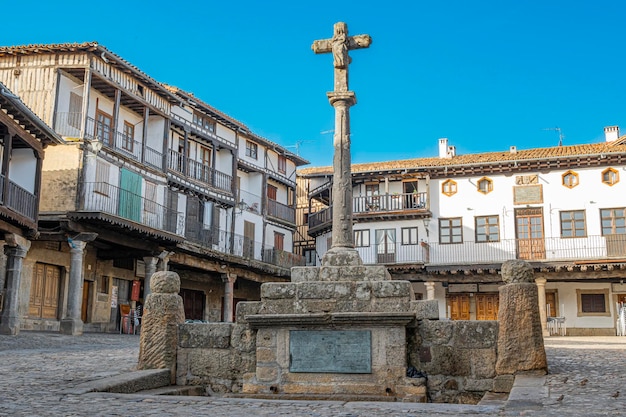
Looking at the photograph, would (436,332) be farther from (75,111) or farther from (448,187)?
(448,187)

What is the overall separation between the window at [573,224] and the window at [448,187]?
4999 millimetres

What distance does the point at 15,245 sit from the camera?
18.2 m

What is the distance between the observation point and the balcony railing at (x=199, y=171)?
27.8 m

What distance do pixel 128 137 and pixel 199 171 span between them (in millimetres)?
5695

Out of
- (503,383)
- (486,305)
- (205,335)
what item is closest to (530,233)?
(486,305)

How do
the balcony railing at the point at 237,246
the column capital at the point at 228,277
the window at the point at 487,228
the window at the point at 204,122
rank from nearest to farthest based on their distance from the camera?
the balcony railing at the point at 237,246
the column capital at the point at 228,277
the window at the point at 204,122
the window at the point at 487,228

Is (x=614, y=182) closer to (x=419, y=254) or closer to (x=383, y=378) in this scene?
(x=419, y=254)

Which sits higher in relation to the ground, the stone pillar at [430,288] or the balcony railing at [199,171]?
the balcony railing at [199,171]

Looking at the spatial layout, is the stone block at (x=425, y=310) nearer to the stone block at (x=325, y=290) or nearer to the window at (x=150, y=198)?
the stone block at (x=325, y=290)

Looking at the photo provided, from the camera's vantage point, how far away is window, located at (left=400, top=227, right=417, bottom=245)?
32312mm

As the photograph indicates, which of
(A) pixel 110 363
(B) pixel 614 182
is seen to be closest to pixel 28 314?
(A) pixel 110 363

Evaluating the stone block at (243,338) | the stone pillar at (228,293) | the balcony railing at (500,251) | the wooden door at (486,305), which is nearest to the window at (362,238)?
the balcony railing at (500,251)

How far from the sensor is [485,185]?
31.8 metres

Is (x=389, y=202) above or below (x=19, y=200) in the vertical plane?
above
